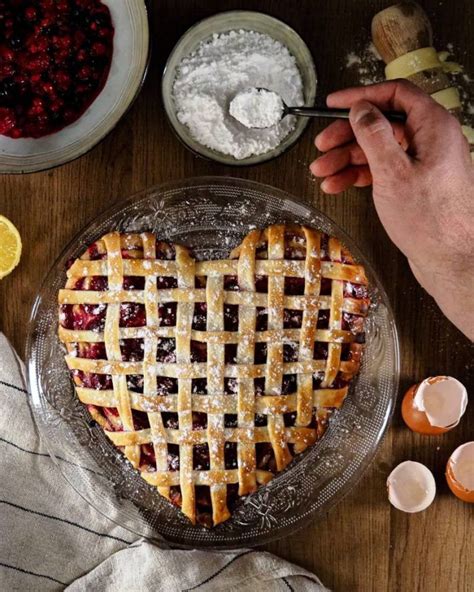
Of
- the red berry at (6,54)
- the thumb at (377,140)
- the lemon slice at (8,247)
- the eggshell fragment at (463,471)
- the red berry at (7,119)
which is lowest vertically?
the eggshell fragment at (463,471)

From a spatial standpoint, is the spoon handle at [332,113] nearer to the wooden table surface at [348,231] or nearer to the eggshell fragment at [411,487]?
the wooden table surface at [348,231]

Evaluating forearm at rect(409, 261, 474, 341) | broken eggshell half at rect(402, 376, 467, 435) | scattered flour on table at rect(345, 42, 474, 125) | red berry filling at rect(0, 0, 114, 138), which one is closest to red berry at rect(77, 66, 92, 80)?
red berry filling at rect(0, 0, 114, 138)

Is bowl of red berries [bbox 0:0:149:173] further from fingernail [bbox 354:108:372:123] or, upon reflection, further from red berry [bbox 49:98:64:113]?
fingernail [bbox 354:108:372:123]

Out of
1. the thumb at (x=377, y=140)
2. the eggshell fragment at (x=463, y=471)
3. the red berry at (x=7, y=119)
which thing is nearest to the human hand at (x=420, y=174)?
the thumb at (x=377, y=140)

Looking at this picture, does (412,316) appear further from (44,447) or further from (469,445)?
(44,447)

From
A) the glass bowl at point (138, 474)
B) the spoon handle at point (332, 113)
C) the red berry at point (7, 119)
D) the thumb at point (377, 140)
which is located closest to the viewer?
the thumb at point (377, 140)

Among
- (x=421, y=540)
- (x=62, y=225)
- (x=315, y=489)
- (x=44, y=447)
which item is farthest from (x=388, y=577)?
(x=62, y=225)

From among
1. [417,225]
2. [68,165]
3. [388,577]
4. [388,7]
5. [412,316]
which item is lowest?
[388,577]
